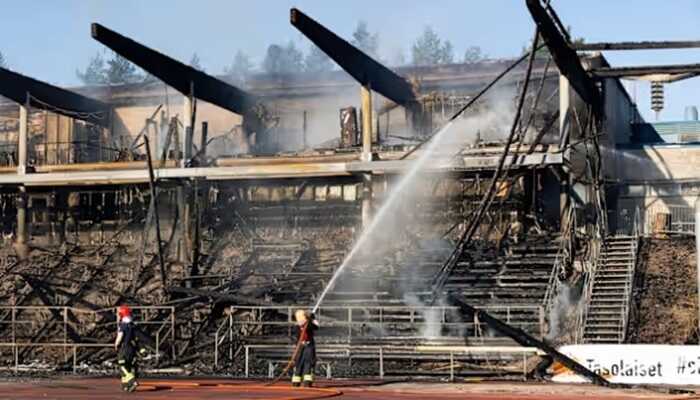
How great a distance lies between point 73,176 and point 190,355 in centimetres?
1352

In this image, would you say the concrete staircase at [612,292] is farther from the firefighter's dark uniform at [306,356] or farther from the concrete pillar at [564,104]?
the firefighter's dark uniform at [306,356]

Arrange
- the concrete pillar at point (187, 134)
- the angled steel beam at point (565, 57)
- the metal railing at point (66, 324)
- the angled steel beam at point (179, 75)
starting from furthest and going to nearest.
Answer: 1. the concrete pillar at point (187, 134)
2. the angled steel beam at point (179, 75)
3. the metal railing at point (66, 324)
4. the angled steel beam at point (565, 57)

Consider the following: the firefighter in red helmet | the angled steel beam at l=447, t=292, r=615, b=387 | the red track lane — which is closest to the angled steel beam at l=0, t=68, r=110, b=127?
the red track lane

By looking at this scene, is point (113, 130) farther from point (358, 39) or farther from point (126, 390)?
point (358, 39)

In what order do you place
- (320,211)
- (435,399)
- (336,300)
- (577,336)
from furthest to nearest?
(320,211) → (336,300) → (577,336) → (435,399)

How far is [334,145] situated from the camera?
44406mm

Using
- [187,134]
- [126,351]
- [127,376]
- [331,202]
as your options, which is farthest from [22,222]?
[127,376]

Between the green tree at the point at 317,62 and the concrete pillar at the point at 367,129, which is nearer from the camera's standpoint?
the concrete pillar at the point at 367,129

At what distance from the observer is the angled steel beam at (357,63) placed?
119ft

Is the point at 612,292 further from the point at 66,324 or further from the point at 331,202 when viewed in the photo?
the point at 66,324

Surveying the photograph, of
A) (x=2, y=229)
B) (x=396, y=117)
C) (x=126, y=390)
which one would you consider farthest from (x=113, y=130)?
(x=126, y=390)

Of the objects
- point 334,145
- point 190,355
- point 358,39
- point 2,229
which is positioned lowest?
point 190,355

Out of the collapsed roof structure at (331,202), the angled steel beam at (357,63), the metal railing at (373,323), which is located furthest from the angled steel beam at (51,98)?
the metal railing at (373,323)

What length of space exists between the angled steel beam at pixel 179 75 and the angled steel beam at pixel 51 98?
6.35m
